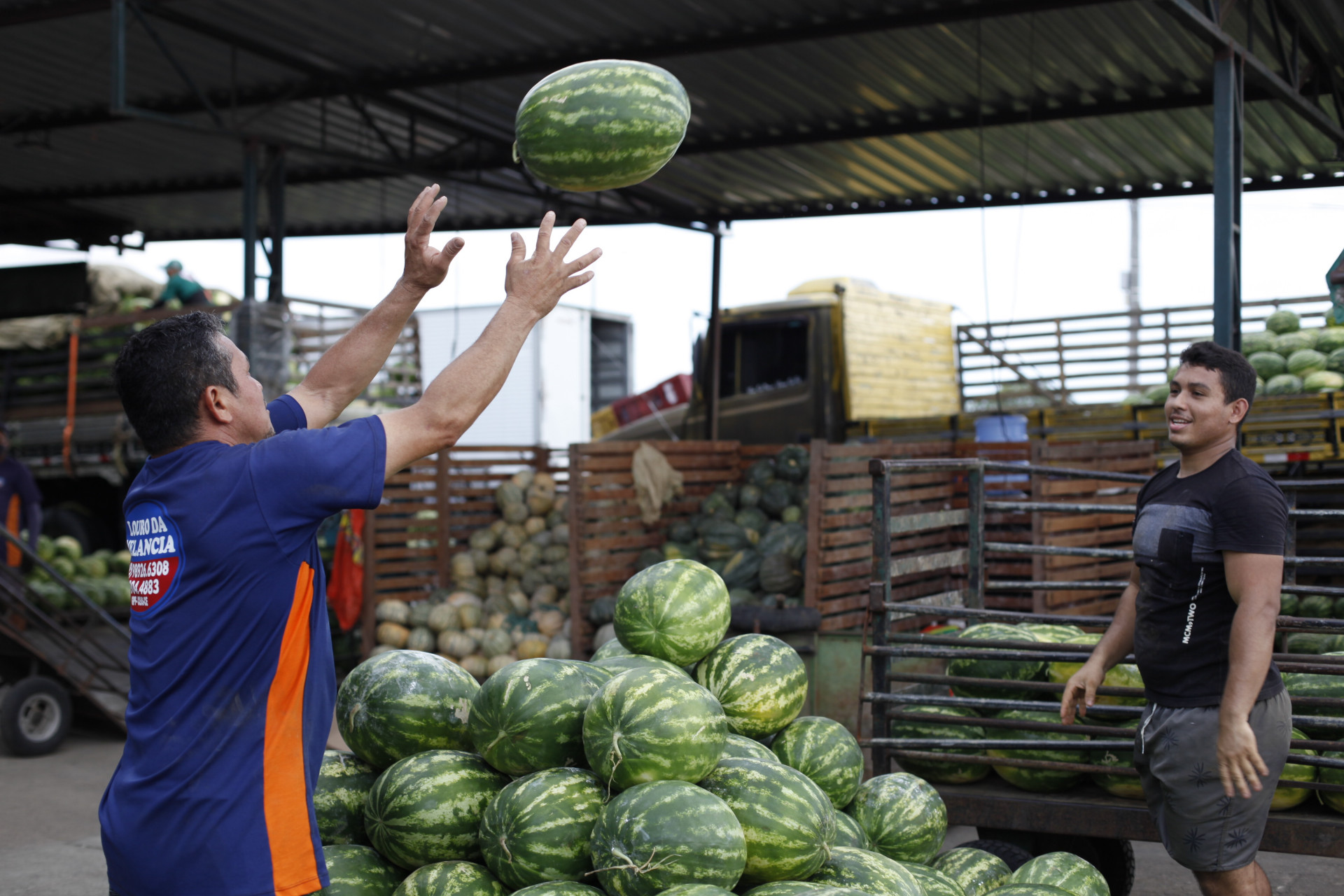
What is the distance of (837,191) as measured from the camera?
1281 cm

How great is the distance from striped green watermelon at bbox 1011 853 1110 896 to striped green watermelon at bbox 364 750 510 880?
1708 millimetres

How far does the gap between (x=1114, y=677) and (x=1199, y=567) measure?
105 cm

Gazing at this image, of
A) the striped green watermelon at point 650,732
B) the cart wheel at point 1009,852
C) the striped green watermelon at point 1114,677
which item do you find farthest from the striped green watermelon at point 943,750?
the striped green watermelon at point 650,732

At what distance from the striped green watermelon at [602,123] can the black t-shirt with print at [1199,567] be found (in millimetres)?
1931

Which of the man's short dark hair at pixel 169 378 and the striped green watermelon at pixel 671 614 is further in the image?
the striped green watermelon at pixel 671 614

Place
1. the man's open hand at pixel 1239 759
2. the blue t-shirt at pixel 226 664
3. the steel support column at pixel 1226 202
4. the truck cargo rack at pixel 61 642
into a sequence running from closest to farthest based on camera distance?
1. the blue t-shirt at pixel 226 664
2. the man's open hand at pixel 1239 759
3. the steel support column at pixel 1226 202
4. the truck cargo rack at pixel 61 642

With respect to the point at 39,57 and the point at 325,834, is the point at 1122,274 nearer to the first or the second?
the point at 39,57

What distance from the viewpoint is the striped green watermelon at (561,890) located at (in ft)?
7.90

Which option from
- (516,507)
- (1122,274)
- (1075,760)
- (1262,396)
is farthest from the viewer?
(1122,274)

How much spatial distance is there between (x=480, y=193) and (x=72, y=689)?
26.1ft

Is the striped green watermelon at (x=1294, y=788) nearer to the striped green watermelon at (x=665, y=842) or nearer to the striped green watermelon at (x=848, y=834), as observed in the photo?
the striped green watermelon at (x=848, y=834)

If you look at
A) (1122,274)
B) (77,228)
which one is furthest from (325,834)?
(1122,274)

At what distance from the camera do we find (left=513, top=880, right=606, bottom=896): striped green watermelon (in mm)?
2408

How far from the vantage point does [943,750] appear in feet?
14.3
